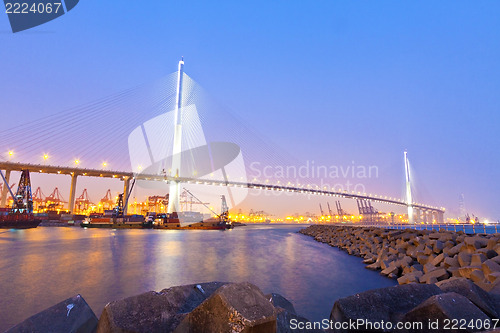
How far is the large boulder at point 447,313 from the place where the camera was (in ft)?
7.61

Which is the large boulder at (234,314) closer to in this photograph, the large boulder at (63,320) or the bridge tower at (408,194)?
the large boulder at (63,320)

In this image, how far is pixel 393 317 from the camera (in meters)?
2.81

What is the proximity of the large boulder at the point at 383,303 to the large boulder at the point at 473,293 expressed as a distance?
0.16 meters

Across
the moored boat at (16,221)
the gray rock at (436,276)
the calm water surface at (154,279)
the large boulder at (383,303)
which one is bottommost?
the moored boat at (16,221)

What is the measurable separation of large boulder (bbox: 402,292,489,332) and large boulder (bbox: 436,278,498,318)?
0.41 metres

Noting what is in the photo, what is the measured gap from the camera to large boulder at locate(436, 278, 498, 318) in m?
2.65

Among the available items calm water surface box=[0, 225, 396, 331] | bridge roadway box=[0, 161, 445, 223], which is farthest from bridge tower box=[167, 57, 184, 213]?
calm water surface box=[0, 225, 396, 331]

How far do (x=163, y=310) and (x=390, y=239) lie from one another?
14.5 m

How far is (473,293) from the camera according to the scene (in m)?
2.77

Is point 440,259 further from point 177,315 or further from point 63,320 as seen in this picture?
point 63,320

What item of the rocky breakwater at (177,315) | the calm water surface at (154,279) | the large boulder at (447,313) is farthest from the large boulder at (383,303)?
the calm water surface at (154,279)

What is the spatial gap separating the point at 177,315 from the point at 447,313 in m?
2.45

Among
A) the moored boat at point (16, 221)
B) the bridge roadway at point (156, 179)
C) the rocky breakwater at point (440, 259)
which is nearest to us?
the rocky breakwater at point (440, 259)

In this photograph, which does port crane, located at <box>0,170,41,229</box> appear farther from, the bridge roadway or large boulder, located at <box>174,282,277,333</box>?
large boulder, located at <box>174,282,277,333</box>
